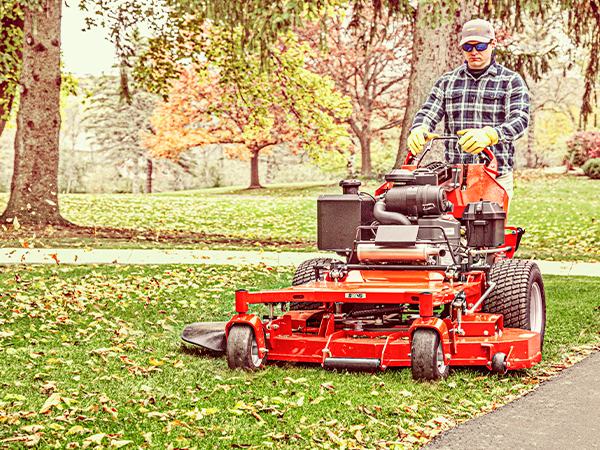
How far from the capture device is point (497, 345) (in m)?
5.32

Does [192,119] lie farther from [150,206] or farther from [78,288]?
[78,288]

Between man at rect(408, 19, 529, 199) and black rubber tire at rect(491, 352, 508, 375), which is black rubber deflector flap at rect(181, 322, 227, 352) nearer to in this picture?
black rubber tire at rect(491, 352, 508, 375)

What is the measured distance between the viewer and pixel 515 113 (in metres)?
6.82

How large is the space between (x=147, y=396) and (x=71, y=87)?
61.9 ft

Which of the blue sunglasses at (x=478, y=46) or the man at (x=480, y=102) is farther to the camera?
the blue sunglasses at (x=478, y=46)

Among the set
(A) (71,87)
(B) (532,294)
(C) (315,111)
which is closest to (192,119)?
(A) (71,87)

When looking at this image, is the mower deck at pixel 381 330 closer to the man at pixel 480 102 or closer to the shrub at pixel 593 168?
the man at pixel 480 102

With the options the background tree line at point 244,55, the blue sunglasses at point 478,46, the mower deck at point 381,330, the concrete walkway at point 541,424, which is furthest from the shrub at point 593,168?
the concrete walkway at point 541,424

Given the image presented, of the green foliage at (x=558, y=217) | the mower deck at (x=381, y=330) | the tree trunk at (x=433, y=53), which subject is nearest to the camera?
the mower deck at (x=381, y=330)

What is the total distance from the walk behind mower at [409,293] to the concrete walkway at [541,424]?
0.40m

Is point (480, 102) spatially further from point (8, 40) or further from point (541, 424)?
point (8, 40)

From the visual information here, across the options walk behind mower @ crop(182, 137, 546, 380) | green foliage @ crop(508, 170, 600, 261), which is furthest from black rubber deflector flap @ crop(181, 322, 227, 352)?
green foliage @ crop(508, 170, 600, 261)

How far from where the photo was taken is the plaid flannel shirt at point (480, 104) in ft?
22.8

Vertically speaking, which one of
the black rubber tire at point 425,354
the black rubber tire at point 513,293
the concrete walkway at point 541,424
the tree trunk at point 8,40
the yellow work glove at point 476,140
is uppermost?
the tree trunk at point 8,40
